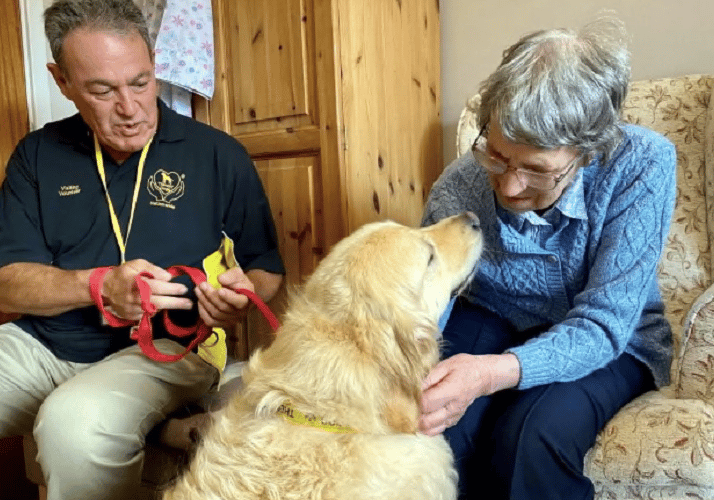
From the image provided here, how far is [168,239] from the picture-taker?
175 cm

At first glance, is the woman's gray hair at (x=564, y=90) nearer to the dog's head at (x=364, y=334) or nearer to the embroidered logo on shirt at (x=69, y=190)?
the dog's head at (x=364, y=334)

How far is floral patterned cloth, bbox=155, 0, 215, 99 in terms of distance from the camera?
230 centimetres

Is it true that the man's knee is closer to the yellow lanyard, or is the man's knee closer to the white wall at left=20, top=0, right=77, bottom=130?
the yellow lanyard

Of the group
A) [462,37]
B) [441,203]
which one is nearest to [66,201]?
[441,203]

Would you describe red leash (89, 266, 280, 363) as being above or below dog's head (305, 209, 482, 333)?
below

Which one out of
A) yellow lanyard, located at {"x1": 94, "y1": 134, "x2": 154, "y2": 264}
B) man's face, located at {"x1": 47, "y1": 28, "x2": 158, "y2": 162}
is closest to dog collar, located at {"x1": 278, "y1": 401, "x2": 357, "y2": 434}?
yellow lanyard, located at {"x1": 94, "y1": 134, "x2": 154, "y2": 264}

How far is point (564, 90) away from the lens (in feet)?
4.10

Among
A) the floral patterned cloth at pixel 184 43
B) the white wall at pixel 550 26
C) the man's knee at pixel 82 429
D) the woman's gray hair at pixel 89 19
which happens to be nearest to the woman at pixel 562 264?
the man's knee at pixel 82 429

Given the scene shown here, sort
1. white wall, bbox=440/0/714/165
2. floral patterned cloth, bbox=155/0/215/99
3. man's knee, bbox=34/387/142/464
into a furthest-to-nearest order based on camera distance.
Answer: floral patterned cloth, bbox=155/0/215/99
white wall, bbox=440/0/714/165
man's knee, bbox=34/387/142/464

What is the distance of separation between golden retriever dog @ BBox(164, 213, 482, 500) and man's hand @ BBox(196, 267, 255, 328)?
34cm

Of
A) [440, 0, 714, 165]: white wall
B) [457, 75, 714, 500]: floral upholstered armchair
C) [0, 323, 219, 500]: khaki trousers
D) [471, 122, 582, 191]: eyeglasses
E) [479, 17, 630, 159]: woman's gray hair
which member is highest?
[440, 0, 714, 165]: white wall

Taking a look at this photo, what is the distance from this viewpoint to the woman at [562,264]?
3.98 feet

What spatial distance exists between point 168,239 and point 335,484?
0.97m

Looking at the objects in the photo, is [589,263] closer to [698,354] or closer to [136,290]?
[698,354]
